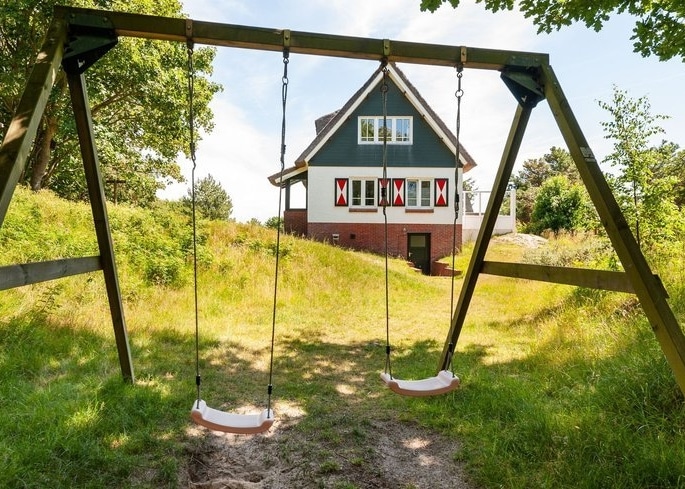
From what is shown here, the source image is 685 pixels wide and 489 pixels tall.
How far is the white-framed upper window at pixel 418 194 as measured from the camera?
16.8m

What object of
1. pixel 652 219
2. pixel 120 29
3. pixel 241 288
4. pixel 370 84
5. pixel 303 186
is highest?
pixel 370 84

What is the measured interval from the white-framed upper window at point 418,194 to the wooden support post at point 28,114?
15096 mm

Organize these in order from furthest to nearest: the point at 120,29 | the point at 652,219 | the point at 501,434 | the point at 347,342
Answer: the point at 347,342
the point at 652,219
the point at 501,434
the point at 120,29

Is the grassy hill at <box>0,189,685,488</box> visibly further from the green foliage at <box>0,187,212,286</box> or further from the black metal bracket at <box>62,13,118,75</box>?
the black metal bracket at <box>62,13,118,75</box>

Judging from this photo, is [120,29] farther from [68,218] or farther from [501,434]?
[68,218]

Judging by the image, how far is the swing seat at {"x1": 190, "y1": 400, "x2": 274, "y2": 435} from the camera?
2439 millimetres

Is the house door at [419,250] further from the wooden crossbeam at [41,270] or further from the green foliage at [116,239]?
the wooden crossbeam at [41,270]

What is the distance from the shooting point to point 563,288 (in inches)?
275

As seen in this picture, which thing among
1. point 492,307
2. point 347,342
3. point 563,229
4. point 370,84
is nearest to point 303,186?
point 370,84

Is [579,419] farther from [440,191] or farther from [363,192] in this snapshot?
[440,191]

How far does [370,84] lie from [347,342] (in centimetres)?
1290

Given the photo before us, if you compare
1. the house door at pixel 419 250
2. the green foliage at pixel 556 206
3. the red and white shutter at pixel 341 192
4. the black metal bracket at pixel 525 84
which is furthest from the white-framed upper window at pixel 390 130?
the black metal bracket at pixel 525 84

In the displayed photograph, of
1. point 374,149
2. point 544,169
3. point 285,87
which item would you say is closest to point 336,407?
point 285,87

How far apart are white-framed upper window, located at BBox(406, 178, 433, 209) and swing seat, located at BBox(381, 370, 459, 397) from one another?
14.1 m
